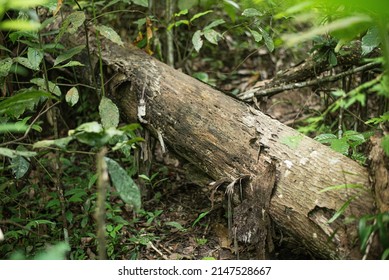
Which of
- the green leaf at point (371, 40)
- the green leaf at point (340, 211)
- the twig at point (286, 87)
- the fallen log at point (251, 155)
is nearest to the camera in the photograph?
the green leaf at point (340, 211)

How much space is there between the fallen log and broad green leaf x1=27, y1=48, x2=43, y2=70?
1.91 ft

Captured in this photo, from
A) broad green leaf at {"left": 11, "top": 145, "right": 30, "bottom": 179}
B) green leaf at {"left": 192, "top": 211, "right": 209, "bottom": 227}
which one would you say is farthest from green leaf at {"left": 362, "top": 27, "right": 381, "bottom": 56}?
broad green leaf at {"left": 11, "top": 145, "right": 30, "bottom": 179}

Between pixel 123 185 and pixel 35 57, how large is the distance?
102 cm

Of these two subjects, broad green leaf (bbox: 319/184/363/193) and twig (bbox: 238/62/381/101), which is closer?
broad green leaf (bbox: 319/184/363/193)

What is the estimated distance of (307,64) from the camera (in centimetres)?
287

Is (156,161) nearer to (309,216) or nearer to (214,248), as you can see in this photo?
(214,248)

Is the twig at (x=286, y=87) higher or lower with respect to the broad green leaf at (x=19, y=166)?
higher

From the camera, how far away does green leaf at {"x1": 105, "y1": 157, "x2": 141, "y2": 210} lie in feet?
5.36

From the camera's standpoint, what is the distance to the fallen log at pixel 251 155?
1.88m

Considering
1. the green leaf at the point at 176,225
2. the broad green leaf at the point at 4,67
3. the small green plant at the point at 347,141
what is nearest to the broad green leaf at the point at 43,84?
the broad green leaf at the point at 4,67

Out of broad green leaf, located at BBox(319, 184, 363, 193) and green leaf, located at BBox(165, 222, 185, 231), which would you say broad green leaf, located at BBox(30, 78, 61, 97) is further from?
broad green leaf, located at BBox(319, 184, 363, 193)

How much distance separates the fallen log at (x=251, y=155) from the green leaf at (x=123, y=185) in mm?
670

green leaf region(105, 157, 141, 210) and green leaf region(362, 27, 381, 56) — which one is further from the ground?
green leaf region(362, 27, 381, 56)

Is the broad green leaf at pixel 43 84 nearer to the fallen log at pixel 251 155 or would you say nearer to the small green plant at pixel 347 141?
the fallen log at pixel 251 155
